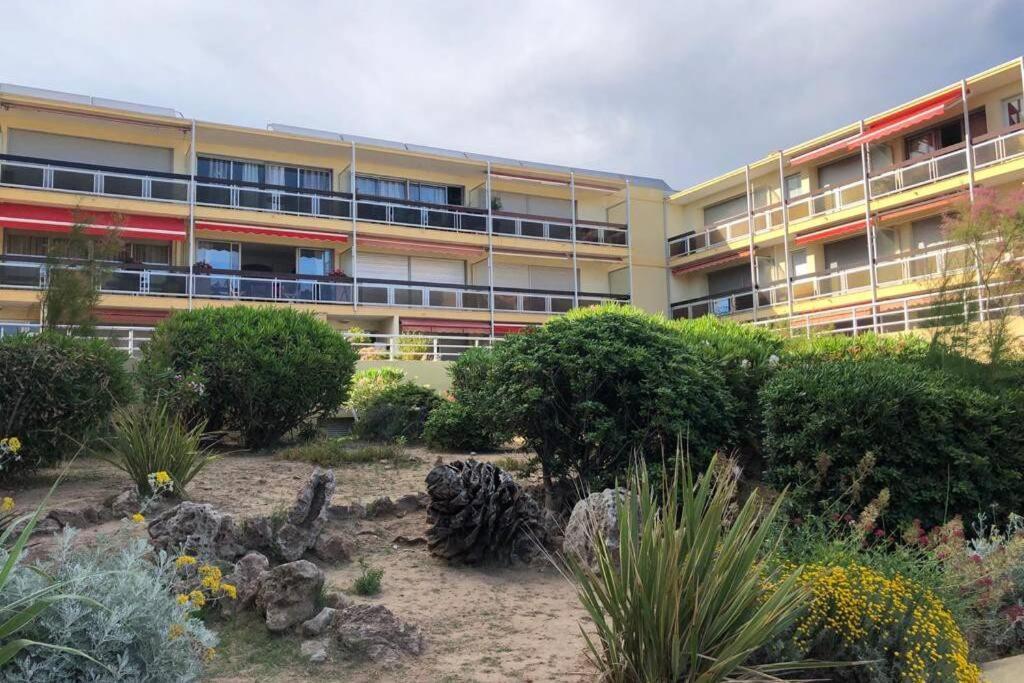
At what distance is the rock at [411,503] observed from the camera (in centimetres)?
730

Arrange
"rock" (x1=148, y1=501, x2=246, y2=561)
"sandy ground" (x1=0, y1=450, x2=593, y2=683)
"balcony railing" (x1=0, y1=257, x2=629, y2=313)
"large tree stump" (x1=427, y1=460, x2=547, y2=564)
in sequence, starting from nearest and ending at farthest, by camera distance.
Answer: "sandy ground" (x1=0, y1=450, x2=593, y2=683)
"rock" (x1=148, y1=501, x2=246, y2=561)
"large tree stump" (x1=427, y1=460, x2=547, y2=564)
"balcony railing" (x1=0, y1=257, x2=629, y2=313)

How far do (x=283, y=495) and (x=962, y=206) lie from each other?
15928mm

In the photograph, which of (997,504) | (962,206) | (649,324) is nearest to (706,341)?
(649,324)

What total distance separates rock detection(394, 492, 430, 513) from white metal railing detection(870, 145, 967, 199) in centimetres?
2241

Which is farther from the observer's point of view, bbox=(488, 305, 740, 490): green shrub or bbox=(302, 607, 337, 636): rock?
bbox=(488, 305, 740, 490): green shrub

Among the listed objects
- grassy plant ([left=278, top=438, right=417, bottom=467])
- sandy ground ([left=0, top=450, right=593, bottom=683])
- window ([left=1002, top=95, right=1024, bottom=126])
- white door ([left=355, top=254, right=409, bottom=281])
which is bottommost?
sandy ground ([left=0, top=450, right=593, bottom=683])

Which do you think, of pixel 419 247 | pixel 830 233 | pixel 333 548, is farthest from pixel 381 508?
pixel 830 233

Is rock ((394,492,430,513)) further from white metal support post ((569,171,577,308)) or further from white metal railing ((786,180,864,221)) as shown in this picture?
white metal support post ((569,171,577,308))

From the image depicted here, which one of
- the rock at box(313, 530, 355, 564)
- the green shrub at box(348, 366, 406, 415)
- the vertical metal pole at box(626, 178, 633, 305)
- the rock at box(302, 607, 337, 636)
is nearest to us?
the rock at box(302, 607, 337, 636)

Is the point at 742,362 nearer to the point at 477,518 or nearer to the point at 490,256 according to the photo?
the point at 477,518

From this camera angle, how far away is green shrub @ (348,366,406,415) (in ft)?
43.7

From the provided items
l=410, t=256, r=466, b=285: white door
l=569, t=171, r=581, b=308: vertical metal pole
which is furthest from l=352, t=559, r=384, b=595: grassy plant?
l=569, t=171, r=581, b=308: vertical metal pole

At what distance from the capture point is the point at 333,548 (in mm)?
5914

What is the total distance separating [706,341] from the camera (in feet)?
29.9
